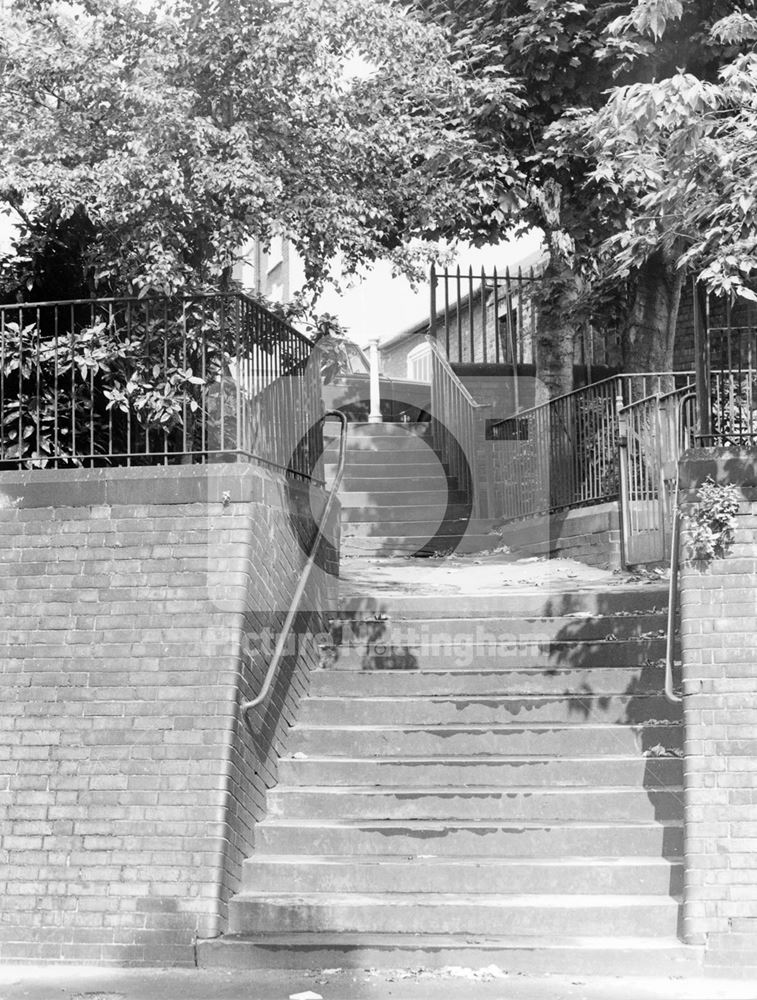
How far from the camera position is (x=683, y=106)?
21.1 ft

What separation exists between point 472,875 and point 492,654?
2148mm

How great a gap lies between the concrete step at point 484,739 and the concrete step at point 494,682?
34 centimetres

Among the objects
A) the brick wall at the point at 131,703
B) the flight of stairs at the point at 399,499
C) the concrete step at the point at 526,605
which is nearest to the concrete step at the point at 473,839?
the brick wall at the point at 131,703

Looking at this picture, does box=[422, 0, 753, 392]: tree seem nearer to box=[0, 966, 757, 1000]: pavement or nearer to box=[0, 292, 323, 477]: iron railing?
box=[0, 292, 323, 477]: iron railing

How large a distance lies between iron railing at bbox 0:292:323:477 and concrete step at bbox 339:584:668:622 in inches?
52.4

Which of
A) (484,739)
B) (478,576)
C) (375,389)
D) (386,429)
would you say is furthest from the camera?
(375,389)

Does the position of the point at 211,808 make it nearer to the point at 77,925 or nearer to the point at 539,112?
the point at 77,925

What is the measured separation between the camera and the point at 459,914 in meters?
6.45

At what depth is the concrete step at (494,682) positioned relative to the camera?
801 cm

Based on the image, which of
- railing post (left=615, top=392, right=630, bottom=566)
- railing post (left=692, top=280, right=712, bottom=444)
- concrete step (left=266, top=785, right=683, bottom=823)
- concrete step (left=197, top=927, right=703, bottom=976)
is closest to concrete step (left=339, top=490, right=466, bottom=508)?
railing post (left=615, top=392, right=630, bottom=566)

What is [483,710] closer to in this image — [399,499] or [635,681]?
[635,681]

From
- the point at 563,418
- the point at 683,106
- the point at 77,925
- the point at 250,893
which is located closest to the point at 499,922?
the point at 250,893

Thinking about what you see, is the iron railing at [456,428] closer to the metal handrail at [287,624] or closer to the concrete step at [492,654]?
the metal handrail at [287,624]

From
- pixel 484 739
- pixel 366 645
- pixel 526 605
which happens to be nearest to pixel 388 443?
pixel 526 605
